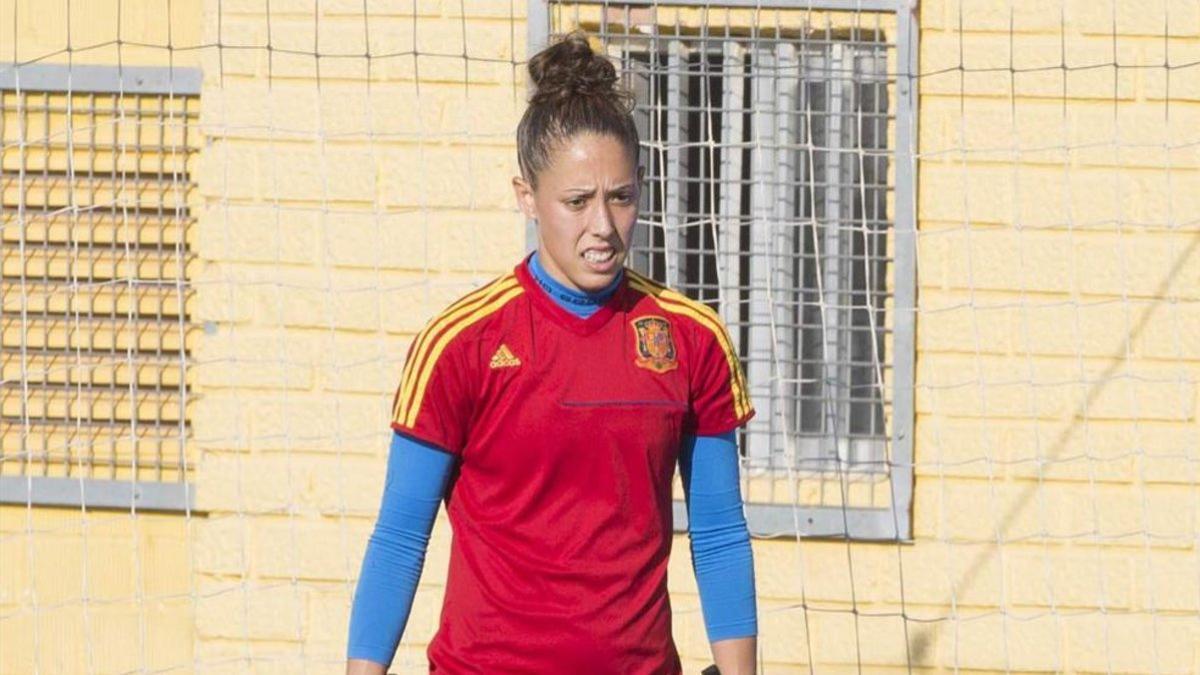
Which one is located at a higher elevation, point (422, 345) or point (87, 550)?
point (422, 345)

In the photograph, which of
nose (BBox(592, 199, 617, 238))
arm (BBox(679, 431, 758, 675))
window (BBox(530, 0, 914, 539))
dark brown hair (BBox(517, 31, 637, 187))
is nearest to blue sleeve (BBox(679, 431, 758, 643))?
arm (BBox(679, 431, 758, 675))

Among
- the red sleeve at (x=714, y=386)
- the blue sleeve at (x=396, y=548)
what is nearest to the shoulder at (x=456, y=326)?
the blue sleeve at (x=396, y=548)

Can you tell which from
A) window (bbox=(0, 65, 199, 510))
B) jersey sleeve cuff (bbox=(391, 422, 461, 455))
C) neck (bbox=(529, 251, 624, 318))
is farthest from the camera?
window (bbox=(0, 65, 199, 510))

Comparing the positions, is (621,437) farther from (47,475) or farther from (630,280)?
(47,475)

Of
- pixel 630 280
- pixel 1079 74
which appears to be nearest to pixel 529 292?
pixel 630 280

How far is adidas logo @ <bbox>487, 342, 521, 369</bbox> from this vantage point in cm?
287

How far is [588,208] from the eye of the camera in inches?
115

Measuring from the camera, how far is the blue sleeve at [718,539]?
9.93ft

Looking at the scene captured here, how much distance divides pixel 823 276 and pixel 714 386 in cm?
242

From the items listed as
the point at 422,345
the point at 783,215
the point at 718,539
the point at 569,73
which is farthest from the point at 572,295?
the point at 783,215

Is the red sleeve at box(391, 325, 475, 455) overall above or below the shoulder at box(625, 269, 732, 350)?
below

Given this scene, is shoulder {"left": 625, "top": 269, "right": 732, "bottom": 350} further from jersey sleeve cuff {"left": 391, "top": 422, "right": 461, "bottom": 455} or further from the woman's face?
jersey sleeve cuff {"left": 391, "top": 422, "right": 461, "bottom": 455}

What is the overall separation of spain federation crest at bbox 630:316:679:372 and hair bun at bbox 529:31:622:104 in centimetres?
35

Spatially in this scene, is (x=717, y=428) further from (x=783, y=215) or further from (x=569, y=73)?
(x=783, y=215)
